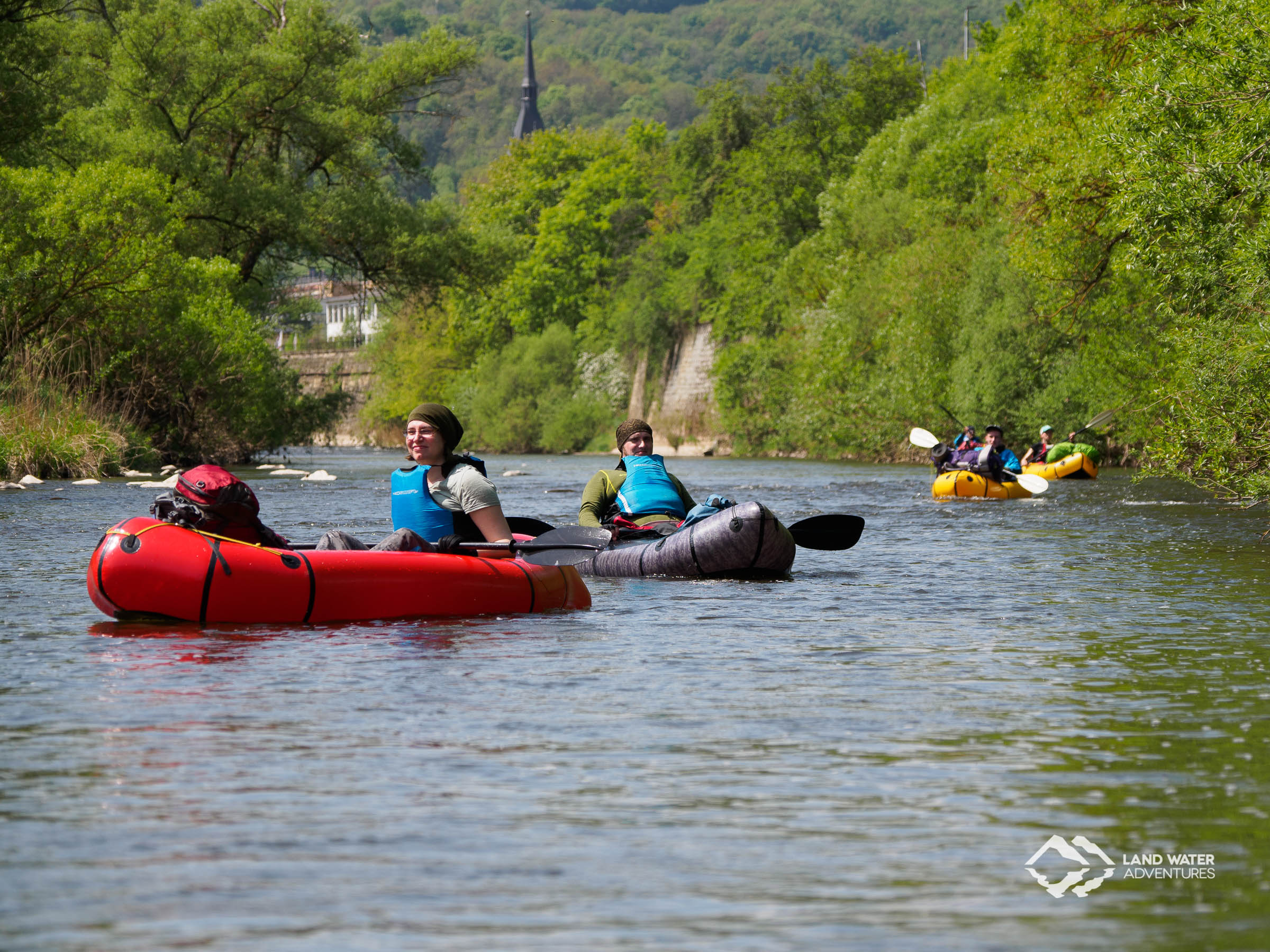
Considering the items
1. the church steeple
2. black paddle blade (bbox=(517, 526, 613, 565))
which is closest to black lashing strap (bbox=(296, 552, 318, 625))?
black paddle blade (bbox=(517, 526, 613, 565))

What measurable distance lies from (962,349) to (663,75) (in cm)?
15033

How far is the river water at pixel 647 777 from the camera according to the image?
12.5ft

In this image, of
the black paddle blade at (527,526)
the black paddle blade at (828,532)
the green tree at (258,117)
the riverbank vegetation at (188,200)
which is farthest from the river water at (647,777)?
the green tree at (258,117)

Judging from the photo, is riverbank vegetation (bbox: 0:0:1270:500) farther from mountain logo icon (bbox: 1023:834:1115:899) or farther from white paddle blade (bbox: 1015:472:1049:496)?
mountain logo icon (bbox: 1023:834:1115:899)

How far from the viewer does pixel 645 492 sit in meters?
12.6

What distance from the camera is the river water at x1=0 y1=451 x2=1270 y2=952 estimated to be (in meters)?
3.79

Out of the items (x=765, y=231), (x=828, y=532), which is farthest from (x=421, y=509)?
(x=765, y=231)

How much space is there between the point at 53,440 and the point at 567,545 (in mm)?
17127

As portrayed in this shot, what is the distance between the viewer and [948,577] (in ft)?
39.5

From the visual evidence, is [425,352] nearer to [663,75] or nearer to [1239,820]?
[1239,820]

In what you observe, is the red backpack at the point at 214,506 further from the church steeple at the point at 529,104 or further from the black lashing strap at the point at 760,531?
the church steeple at the point at 529,104

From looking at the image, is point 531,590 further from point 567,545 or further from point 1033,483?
point 1033,483

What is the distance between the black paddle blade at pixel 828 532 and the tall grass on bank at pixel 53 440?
15.5 m

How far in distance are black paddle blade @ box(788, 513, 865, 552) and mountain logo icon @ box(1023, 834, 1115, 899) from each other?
8705mm
